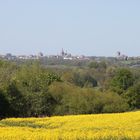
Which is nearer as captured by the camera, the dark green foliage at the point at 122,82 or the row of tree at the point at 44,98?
the row of tree at the point at 44,98

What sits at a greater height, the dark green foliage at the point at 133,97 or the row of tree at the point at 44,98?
the row of tree at the point at 44,98

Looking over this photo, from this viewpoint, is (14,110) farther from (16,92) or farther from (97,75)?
(97,75)

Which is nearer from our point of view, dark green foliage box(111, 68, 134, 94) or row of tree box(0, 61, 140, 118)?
row of tree box(0, 61, 140, 118)

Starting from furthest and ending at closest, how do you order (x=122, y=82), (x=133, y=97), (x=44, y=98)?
(x=122, y=82) → (x=133, y=97) → (x=44, y=98)

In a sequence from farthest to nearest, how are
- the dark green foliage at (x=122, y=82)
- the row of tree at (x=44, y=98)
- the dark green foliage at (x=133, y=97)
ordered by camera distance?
1. the dark green foliage at (x=122, y=82)
2. the dark green foliage at (x=133, y=97)
3. the row of tree at (x=44, y=98)

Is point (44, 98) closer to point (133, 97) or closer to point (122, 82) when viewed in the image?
point (133, 97)

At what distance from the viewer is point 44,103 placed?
241ft

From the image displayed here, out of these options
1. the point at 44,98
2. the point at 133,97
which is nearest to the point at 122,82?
the point at 133,97

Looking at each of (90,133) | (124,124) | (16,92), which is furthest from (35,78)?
(90,133)

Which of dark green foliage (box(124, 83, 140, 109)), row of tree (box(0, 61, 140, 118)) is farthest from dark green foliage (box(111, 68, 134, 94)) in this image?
row of tree (box(0, 61, 140, 118))

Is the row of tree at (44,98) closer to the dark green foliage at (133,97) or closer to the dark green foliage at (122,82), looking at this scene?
the dark green foliage at (133,97)

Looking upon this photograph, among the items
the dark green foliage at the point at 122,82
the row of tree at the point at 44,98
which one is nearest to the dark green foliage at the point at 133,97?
the dark green foliage at the point at 122,82

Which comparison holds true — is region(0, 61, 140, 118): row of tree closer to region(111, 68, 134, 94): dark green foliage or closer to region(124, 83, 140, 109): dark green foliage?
region(124, 83, 140, 109): dark green foliage

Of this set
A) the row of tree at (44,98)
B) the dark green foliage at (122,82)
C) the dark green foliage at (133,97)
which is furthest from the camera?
the dark green foliage at (122,82)
